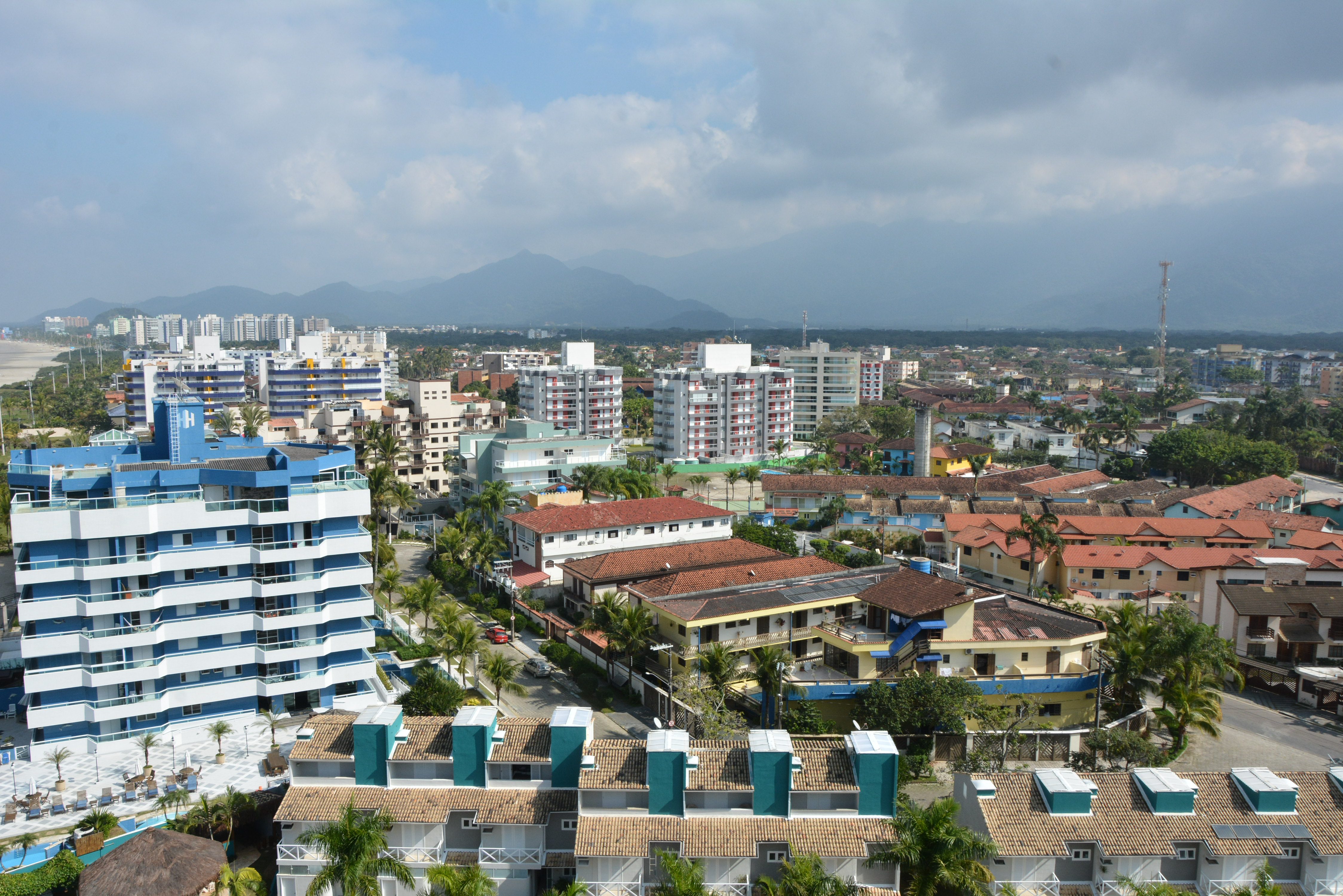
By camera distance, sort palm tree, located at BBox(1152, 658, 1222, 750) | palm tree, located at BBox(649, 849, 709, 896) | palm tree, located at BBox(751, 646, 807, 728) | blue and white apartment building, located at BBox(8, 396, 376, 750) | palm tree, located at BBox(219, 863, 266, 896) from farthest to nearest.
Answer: palm tree, located at BBox(751, 646, 807, 728), palm tree, located at BBox(1152, 658, 1222, 750), blue and white apartment building, located at BBox(8, 396, 376, 750), palm tree, located at BBox(219, 863, 266, 896), palm tree, located at BBox(649, 849, 709, 896)

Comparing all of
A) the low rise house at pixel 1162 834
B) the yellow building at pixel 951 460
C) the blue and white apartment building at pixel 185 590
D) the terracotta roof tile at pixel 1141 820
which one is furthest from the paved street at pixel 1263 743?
the yellow building at pixel 951 460

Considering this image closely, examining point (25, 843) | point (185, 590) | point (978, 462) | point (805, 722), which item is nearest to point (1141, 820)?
point (805, 722)

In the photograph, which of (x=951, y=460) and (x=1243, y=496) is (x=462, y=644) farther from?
(x=951, y=460)

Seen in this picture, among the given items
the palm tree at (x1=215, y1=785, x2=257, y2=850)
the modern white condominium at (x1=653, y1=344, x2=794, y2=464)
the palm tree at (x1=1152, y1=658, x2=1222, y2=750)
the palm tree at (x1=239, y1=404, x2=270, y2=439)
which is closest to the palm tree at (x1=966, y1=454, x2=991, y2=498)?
the modern white condominium at (x1=653, y1=344, x2=794, y2=464)

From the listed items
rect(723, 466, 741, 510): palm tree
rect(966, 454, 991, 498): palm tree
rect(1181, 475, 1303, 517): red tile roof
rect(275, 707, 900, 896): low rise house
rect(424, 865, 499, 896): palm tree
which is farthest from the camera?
rect(966, 454, 991, 498): palm tree

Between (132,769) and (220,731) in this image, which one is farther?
(220,731)

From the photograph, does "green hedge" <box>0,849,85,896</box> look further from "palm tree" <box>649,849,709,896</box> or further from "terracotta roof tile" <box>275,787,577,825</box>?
"palm tree" <box>649,849,709,896</box>

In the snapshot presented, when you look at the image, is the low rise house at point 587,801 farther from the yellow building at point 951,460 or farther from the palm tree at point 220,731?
the yellow building at point 951,460

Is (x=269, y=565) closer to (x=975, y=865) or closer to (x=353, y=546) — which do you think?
(x=353, y=546)
